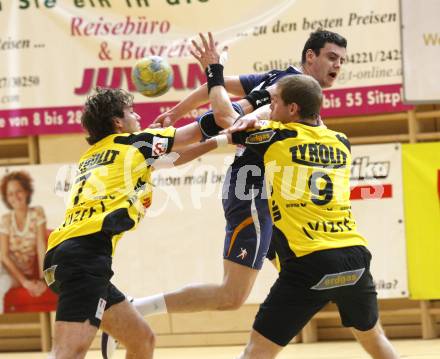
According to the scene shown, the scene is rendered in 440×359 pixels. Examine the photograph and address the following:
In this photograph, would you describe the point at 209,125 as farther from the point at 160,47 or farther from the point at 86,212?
the point at 160,47

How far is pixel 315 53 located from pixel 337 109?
2.60 metres

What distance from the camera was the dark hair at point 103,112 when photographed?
4980 mm

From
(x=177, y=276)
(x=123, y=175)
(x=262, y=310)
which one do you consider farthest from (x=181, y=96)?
(x=262, y=310)

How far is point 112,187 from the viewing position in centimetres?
479

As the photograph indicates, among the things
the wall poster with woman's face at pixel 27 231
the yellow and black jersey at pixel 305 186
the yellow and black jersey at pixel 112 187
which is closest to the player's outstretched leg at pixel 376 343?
the yellow and black jersey at pixel 305 186

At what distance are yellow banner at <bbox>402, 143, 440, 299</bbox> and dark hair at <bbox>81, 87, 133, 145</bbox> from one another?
3856 mm

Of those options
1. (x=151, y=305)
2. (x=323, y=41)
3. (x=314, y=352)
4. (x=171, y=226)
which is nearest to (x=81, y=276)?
(x=151, y=305)

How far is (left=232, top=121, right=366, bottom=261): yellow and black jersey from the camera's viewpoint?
4277mm

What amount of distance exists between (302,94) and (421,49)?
3.98 metres

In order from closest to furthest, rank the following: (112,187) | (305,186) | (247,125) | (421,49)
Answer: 1. (305,186)
2. (247,125)
3. (112,187)
4. (421,49)

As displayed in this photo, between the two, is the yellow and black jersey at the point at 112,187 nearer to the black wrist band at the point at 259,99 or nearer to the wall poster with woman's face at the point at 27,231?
the black wrist band at the point at 259,99

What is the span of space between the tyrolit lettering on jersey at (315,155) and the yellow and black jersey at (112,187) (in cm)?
95

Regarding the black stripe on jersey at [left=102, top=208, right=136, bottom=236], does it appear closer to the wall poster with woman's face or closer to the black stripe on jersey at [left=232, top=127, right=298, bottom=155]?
the black stripe on jersey at [left=232, top=127, right=298, bottom=155]

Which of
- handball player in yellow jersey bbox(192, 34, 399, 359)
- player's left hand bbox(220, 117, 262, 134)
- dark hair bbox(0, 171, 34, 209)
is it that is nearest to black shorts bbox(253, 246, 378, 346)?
handball player in yellow jersey bbox(192, 34, 399, 359)
